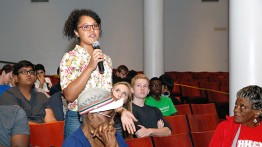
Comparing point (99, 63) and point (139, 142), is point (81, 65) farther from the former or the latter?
point (139, 142)

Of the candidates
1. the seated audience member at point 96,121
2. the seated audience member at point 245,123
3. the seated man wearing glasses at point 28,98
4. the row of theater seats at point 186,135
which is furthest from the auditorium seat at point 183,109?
the seated audience member at point 96,121

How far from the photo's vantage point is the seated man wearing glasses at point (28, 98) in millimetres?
4719

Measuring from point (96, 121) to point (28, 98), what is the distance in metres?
2.46

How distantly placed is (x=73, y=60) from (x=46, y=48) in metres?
14.7

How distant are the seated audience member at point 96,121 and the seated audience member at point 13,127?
0.88m

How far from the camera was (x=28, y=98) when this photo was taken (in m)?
4.91

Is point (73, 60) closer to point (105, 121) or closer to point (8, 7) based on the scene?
point (105, 121)

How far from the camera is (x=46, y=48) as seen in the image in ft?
57.1

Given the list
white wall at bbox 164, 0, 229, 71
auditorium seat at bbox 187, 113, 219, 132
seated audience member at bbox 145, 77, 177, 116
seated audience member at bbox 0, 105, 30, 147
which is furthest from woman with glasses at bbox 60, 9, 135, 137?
white wall at bbox 164, 0, 229, 71

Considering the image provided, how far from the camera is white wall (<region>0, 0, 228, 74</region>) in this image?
1720cm

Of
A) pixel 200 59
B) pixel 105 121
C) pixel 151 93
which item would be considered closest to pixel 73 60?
pixel 105 121

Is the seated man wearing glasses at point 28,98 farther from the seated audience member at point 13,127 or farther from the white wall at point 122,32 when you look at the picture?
the white wall at point 122,32

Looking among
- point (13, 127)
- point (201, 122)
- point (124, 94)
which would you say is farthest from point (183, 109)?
point (13, 127)

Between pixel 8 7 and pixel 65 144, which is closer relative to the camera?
pixel 65 144
